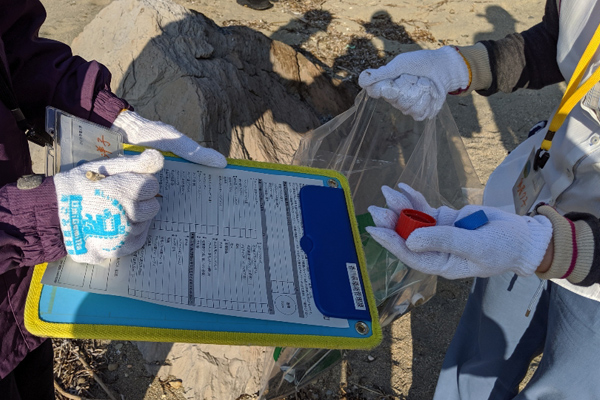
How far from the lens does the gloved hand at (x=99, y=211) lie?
0.95 metres

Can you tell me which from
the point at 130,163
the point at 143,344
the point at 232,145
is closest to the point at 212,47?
the point at 232,145

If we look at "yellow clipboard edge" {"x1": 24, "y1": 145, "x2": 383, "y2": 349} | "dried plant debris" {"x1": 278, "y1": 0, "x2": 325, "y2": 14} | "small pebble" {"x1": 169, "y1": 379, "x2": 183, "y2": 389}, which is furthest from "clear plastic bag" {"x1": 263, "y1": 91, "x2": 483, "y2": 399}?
"dried plant debris" {"x1": 278, "y1": 0, "x2": 325, "y2": 14}

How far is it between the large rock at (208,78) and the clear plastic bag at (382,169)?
661mm

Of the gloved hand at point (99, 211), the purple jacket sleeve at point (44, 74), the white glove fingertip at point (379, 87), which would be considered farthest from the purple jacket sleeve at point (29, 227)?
the white glove fingertip at point (379, 87)

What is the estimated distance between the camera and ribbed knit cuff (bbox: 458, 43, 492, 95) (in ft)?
4.97

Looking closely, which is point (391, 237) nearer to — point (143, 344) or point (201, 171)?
point (201, 171)

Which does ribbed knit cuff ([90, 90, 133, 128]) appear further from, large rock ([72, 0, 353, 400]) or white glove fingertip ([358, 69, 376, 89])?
large rock ([72, 0, 353, 400])

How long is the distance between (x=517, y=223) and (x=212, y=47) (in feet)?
7.12

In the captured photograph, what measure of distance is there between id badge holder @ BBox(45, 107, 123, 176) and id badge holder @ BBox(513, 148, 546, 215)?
1148 millimetres

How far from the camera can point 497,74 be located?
1.52 m

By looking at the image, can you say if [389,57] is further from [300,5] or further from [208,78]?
[208,78]

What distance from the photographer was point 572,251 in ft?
3.42

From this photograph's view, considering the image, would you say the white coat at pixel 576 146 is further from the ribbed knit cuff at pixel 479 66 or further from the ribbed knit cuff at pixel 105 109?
the ribbed knit cuff at pixel 105 109

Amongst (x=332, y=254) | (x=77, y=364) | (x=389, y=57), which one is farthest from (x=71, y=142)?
(x=389, y=57)
